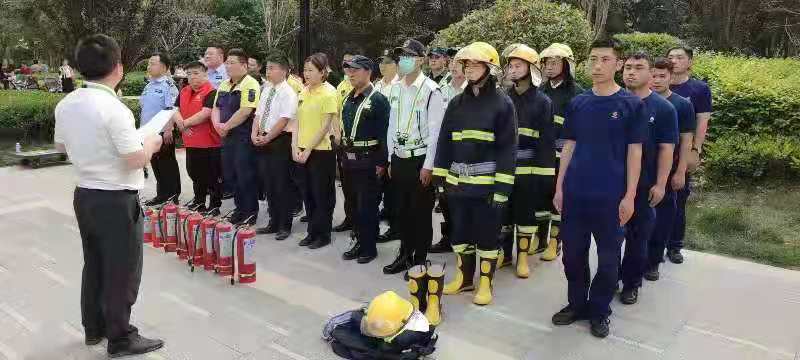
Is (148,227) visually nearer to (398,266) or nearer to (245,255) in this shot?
(245,255)

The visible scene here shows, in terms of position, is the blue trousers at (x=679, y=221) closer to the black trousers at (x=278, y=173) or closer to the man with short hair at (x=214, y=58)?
the black trousers at (x=278, y=173)

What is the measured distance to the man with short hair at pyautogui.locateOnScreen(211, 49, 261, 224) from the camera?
6.53 metres

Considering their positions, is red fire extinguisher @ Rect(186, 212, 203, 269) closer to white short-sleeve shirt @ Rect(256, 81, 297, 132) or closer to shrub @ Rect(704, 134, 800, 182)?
white short-sleeve shirt @ Rect(256, 81, 297, 132)

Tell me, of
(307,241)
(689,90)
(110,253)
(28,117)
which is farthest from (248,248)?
(28,117)

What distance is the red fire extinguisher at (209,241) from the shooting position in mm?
5188

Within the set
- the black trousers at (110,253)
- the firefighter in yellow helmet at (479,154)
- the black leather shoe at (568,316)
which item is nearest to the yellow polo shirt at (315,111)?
the firefighter in yellow helmet at (479,154)

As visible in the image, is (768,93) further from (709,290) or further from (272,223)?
(272,223)

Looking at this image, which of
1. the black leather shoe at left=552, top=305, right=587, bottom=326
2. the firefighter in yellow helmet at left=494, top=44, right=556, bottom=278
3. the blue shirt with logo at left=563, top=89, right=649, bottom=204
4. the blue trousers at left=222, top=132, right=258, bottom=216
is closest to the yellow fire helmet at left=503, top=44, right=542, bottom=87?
the firefighter in yellow helmet at left=494, top=44, right=556, bottom=278

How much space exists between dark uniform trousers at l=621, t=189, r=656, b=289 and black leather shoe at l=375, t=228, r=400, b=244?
236 centimetres

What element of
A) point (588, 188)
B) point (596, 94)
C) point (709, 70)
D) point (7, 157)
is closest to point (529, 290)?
point (588, 188)

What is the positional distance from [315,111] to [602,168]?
289 cm

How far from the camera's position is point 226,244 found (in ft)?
16.8

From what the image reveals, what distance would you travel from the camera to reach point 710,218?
22.5ft

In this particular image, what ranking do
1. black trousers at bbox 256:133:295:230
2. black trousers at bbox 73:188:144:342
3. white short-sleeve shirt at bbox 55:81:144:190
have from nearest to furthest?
white short-sleeve shirt at bbox 55:81:144:190
black trousers at bbox 73:188:144:342
black trousers at bbox 256:133:295:230
